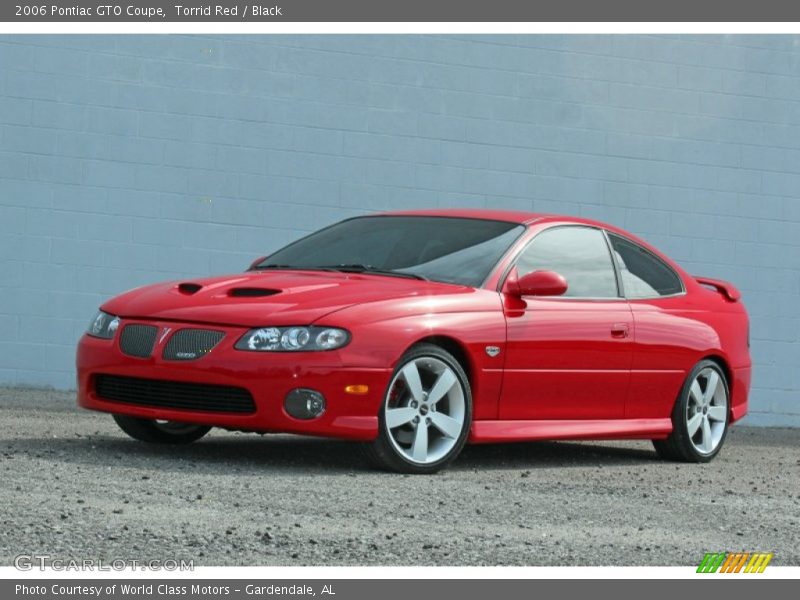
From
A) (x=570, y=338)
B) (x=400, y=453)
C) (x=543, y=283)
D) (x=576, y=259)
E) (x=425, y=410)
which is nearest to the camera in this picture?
(x=400, y=453)

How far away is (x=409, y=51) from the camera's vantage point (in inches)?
522

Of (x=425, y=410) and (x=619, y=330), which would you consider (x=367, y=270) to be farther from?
(x=619, y=330)

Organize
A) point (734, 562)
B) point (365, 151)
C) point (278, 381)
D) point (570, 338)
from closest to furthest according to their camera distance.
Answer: point (734, 562) < point (278, 381) < point (570, 338) < point (365, 151)

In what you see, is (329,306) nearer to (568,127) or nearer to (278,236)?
(278,236)

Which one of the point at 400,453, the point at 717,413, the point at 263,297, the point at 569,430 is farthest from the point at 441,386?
the point at 717,413

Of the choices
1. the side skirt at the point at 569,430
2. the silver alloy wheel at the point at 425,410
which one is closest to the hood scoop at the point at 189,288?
the silver alloy wheel at the point at 425,410

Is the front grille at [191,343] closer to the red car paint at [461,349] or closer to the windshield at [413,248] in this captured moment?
the red car paint at [461,349]

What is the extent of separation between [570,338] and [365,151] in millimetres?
A: 5055

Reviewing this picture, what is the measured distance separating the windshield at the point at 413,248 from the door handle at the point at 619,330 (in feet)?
2.43

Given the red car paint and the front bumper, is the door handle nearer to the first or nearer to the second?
the red car paint

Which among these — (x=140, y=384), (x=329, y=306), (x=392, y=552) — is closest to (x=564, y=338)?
(x=329, y=306)

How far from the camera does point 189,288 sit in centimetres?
787

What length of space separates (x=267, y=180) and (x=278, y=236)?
1.49 feet

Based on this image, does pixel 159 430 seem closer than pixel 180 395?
No
